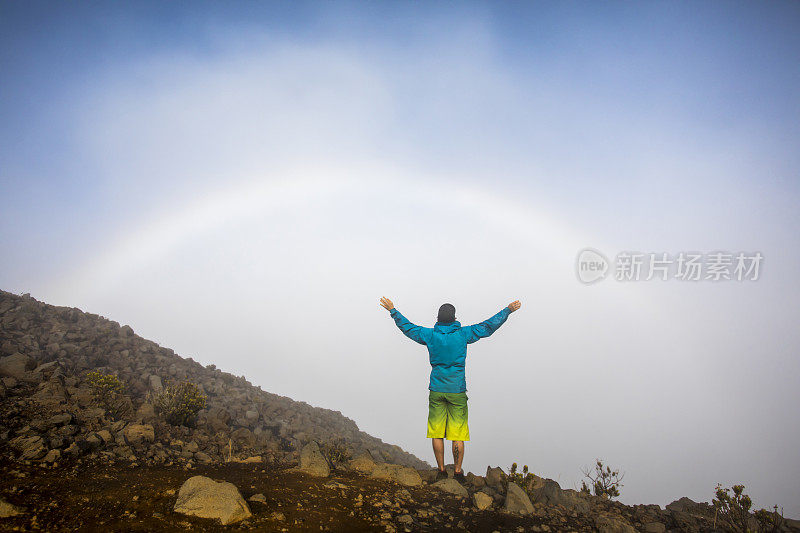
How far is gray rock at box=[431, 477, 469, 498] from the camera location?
535cm

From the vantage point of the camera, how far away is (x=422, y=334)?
6266mm

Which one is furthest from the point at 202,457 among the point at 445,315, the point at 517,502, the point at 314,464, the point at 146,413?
the point at 517,502

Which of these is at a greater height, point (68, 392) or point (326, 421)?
point (68, 392)

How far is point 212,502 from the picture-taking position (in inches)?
145

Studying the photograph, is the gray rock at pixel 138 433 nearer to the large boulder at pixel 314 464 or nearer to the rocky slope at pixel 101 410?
the rocky slope at pixel 101 410

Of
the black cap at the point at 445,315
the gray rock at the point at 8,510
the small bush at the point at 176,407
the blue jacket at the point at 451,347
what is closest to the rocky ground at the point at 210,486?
the gray rock at the point at 8,510

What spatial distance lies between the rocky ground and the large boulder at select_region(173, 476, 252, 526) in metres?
0.01

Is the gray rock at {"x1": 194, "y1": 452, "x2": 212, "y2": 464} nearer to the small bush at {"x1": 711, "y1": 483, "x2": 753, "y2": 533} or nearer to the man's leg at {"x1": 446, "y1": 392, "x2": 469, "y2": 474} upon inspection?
the man's leg at {"x1": 446, "y1": 392, "x2": 469, "y2": 474}

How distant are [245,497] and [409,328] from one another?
3402 millimetres

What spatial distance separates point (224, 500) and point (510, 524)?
351cm

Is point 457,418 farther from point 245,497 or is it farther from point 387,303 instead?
point 245,497

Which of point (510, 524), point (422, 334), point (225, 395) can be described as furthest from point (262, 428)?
point (510, 524)

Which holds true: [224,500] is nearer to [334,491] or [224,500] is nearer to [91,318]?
[334,491]

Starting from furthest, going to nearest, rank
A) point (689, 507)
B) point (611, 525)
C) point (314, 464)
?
point (689, 507) < point (314, 464) < point (611, 525)
